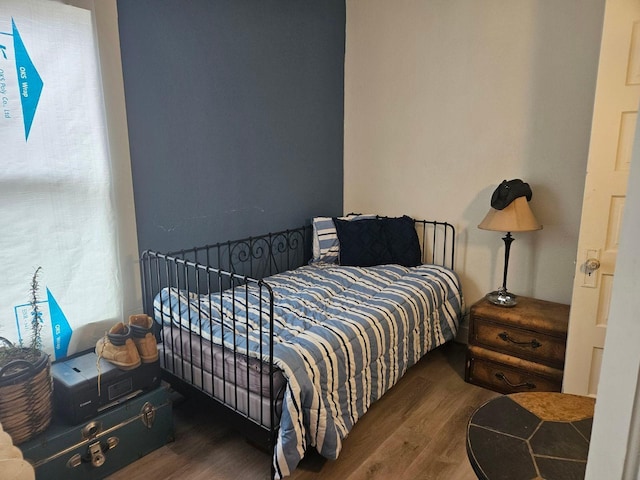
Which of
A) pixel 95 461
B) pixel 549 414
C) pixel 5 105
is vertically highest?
pixel 5 105

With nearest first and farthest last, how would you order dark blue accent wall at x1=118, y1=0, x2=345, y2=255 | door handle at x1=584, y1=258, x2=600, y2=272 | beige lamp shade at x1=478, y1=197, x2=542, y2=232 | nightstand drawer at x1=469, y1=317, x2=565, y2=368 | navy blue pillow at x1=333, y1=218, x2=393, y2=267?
door handle at x1=584, y1=258, x2=600, y2=272
dark blue accent wall at x1=118, y1=0, x2=345, y2=255
nightstand drawer at x1=469, y1=317, x2=565, y2=368
beige lamp shade at x1=478, y1=197, x2=542, y2=232
navy blue pillow at x1=333, y1=218, x2=393, y2=267

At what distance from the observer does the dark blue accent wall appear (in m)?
2.24

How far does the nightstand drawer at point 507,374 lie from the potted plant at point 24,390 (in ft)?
7.07

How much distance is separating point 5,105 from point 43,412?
1.18 meters

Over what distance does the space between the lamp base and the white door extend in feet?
1.45

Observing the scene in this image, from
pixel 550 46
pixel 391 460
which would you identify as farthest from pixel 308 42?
pixel 391 460

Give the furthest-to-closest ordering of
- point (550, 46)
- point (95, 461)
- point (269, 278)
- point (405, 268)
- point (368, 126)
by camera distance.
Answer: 1. point (368, 126)
2. point (405, 268)
3. point (269, 278)
4. point (550, 46)
5. point (95, 461)

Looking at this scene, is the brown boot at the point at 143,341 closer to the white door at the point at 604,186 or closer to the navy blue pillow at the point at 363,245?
the navy blue pillow at the point at 363,245

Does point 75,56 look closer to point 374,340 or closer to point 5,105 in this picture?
point 5,105

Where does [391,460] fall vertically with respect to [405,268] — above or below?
below

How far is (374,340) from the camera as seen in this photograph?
2162 millimetres

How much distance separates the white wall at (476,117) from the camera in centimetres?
257

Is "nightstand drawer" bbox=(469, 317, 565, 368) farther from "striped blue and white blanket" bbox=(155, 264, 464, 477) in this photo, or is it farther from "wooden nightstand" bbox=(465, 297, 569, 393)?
"striped blue and white blanket" bbox=(155, 264, 464, 477)

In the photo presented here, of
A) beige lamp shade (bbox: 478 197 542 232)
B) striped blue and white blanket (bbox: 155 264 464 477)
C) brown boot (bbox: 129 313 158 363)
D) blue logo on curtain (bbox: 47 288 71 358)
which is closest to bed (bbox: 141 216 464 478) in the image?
striped blue and white blanket (bbox: 155 264 464 477)
